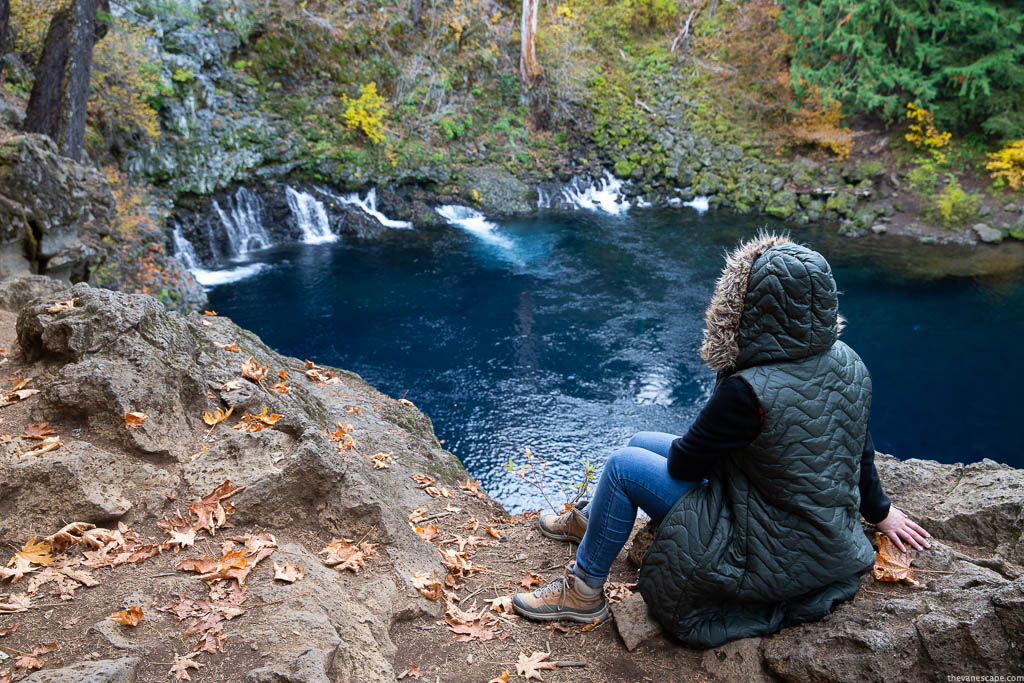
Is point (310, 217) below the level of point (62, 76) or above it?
below

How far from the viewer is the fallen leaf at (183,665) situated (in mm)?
2129

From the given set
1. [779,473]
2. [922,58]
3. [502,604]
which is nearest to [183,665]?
[502,604]

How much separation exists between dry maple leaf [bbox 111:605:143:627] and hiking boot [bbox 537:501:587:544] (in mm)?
2219

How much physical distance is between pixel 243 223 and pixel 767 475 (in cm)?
1583

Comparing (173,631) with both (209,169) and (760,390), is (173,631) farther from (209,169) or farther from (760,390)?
(209,169)

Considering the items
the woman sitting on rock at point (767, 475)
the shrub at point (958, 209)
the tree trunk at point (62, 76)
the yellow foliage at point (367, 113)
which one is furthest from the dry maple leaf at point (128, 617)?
the shrub at point (958, 209)

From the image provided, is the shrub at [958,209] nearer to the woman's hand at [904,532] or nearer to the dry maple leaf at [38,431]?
the woman's hand at [904,532]

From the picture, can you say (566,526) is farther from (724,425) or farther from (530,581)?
(724,425)

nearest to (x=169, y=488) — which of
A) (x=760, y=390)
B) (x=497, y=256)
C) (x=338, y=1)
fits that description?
(x=760, y=390)

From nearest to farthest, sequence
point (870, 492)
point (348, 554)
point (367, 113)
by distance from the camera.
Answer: point (870, 492)
point (348, 554)
point (367, 113)

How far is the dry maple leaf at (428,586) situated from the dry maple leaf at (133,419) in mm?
1610

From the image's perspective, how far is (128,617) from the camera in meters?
2.30

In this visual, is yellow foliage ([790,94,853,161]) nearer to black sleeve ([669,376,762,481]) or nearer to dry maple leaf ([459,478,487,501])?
dry maple leaf ([459,478,487,501])

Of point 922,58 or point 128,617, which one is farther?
point 922,58
